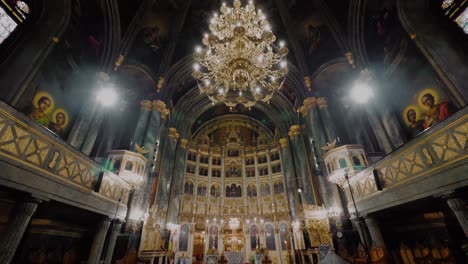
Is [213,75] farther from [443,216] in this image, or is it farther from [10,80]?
[443,216]

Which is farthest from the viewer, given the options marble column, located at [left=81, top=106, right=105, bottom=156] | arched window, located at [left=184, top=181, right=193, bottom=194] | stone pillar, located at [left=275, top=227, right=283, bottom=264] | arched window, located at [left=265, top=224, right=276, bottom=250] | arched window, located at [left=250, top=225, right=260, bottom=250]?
arched window, located at [left=184, top=181, right=193, bottom=194]

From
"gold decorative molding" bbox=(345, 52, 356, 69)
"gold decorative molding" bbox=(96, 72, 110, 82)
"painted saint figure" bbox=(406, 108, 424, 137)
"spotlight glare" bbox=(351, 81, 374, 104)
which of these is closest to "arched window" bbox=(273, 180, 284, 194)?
"spotlight glare" bbox=(351, 81, 374, 104)

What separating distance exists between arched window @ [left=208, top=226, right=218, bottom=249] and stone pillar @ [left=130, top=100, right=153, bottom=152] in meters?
16.0

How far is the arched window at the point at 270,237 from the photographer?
2191 cm

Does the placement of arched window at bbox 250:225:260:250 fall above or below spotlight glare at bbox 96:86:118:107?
below

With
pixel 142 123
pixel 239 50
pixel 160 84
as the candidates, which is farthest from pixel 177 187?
pixel 239 50

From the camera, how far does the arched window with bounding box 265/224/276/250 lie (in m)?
21.9

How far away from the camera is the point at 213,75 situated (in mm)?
8516

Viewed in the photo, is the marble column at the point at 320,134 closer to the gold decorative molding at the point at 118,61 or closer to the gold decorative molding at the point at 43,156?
the gold decorative molding at the point at 43,156

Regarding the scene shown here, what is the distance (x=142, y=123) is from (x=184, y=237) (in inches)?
591

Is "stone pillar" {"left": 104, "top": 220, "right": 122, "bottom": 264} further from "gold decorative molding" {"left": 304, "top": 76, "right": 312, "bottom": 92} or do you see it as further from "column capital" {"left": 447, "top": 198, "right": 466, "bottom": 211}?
"gold decorative molding" {"left": 304, "top": 76, "right": 312, "bottom": 92}

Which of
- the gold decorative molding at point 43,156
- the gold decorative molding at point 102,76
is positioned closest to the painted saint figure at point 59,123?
the gold decorative molding at point 102,76

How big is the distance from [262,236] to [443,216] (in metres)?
18.2

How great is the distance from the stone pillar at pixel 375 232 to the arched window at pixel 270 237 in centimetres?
1634
